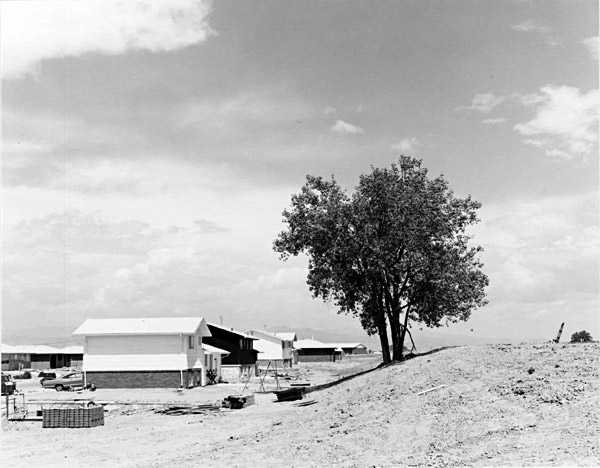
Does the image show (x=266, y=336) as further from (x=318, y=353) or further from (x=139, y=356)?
(x=139, y=356)

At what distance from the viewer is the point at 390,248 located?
4300cm

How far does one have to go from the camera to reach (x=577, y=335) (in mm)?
58500

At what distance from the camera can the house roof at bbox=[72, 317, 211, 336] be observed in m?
56.3

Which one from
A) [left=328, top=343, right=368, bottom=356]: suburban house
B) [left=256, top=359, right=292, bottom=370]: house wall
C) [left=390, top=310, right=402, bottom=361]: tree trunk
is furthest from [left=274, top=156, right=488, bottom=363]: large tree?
[left=328, top=343, right=368, bottom=356]: suburban house

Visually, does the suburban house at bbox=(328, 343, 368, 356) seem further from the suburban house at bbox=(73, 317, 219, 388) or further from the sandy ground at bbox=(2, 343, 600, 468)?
the sandy ground at bbox=(2, 343, 600, 468)

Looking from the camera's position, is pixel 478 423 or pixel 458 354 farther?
pixel 458 354

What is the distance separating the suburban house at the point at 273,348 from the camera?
102 meters

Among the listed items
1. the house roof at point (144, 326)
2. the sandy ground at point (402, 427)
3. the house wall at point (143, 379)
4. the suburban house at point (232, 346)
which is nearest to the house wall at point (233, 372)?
the suburban house at point (232, 346)

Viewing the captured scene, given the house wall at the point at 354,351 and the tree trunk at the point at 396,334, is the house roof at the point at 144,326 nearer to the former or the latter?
the tree trunk at the point at 396,334

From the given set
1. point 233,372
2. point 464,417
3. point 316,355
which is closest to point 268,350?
point 316,355

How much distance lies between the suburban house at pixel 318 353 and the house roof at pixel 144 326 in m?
73.3

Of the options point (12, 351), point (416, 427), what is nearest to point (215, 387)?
point (416, 427)

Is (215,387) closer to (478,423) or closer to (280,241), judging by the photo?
(280,241)

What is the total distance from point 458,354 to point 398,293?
1005 cm
